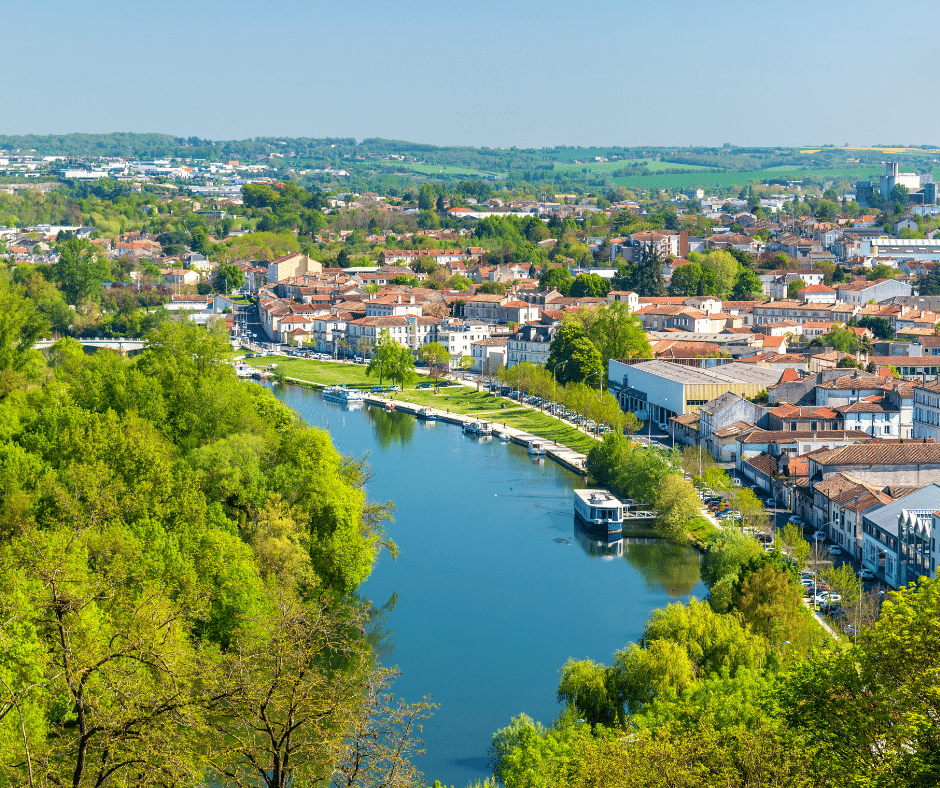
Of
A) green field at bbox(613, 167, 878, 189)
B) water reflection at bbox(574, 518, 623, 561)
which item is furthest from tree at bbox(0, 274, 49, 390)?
green field at bbox(613, 167, 878, 189)

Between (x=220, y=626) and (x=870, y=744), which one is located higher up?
(x=870, y=744)

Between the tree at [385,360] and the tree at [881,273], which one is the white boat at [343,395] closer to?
the tree at [385,360]

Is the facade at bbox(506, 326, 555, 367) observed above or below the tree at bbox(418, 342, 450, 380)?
above

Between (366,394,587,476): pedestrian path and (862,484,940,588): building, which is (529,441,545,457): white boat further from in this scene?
(862,484,940,588): building

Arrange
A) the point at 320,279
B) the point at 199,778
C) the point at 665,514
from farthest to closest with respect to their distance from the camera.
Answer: the point at 320,279
the point at 665,514
the point at 199,778

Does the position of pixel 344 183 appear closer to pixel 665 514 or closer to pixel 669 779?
pixel 665 514

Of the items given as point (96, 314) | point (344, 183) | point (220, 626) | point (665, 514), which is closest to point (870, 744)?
point (220, 626)
